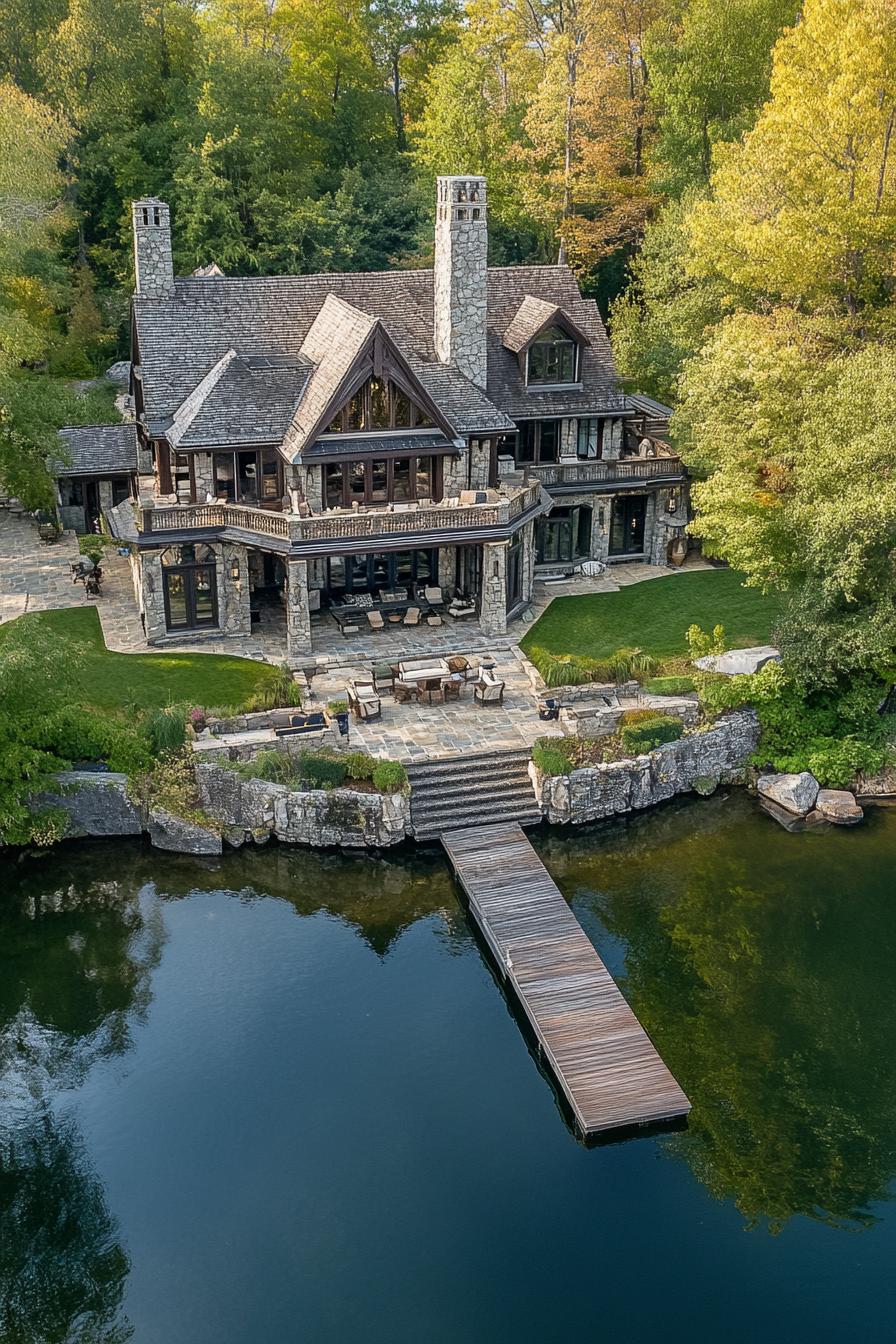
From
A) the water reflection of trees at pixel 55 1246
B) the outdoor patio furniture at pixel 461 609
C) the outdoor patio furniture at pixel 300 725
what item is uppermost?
the outdoor patio furniture at pixel 461 609

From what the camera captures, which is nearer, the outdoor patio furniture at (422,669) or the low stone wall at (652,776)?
the low stone wall at (652,776)

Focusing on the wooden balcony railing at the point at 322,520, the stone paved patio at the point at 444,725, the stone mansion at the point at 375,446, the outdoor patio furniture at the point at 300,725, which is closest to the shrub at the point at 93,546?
the stone mansion at the point at 375,446

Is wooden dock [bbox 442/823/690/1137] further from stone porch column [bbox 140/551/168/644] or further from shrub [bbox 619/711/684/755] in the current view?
stone porch column [bbox 140/551/168/644]

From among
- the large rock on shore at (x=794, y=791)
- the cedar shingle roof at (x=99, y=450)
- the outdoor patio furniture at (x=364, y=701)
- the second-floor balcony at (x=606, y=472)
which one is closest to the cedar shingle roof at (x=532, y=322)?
the second-floor balcony at (x=606, y=472)

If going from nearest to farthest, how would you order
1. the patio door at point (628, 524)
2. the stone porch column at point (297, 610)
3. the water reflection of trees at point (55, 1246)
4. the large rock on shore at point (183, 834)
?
the water reflection of trees at point (55, 1246) → the large rock on shore at point (183, 834) → the stone porch column at point (297, 610) → the patio door at point (628, 524)

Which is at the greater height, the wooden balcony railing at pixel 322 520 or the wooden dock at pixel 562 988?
the wooden balcony railing at pixel 322 520

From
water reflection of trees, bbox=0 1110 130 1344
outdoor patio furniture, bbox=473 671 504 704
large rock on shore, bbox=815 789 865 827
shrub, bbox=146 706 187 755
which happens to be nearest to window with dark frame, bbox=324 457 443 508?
outdoor patio furniture, bbox=473 671 504 704

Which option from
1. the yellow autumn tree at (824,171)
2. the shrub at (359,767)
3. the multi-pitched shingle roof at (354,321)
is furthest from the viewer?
the multi-pitched shingle roof at (354,321)

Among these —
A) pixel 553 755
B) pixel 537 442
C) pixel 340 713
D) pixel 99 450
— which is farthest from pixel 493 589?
pixel 99 450

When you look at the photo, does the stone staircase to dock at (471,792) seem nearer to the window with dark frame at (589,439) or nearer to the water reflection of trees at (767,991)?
the water reflection of trees at (767,991)
